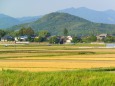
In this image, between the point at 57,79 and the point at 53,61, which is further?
the point at 53,61

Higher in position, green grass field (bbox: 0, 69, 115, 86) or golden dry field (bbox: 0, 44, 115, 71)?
green grass field (bbox: 0, 69, 115, 86)

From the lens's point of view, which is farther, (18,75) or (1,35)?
(1,35)

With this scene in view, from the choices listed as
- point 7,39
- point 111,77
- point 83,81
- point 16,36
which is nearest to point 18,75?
point 83,81

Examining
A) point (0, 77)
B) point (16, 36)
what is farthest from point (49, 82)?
point (16, 36)

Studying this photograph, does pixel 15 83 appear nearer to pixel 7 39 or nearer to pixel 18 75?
pixel 18 75

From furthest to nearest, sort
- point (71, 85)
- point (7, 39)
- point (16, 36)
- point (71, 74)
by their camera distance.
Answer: point (16, 36) → point (7, 39) → point (71, 74) → point (71, 85)

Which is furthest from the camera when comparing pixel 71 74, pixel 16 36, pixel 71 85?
pixel 16 36

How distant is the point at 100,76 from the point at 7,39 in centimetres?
16106

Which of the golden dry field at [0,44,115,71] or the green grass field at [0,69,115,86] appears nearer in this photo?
the green grass field at [0,69,115,86]

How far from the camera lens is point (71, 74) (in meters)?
12.0

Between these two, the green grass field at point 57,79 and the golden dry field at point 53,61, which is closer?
the green grass field at point 57,79

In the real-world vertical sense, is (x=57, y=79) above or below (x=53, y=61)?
above

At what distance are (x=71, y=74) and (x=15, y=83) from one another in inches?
77.3

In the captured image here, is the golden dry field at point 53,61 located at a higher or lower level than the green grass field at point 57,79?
lower
